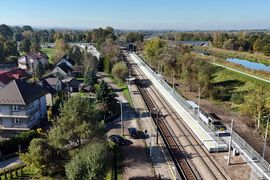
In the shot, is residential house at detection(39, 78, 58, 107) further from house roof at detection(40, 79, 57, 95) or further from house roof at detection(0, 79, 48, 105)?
house roof at detection(0, 79, 48, 105)

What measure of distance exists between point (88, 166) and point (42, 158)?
5.65m

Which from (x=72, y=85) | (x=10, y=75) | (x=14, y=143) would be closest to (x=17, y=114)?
(x=14, y=143)

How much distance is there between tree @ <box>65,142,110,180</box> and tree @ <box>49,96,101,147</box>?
5.08 m

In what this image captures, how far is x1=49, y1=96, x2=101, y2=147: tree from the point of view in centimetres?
2735

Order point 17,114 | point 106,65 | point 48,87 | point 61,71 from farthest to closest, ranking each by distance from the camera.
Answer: point 106,65 → point 61,71 → point 48,87 → point 17,114

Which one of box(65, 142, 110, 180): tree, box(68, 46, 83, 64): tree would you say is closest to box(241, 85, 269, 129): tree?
box(65, 142, 110, 180): tree

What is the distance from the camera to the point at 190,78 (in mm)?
64375

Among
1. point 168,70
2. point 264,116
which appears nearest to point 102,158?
point 264,116

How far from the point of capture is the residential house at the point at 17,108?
3672 centimetres

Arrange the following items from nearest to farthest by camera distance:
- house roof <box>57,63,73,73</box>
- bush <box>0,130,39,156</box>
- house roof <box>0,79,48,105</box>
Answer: bush <box>0,130,39,156</box> → house roof <box>0,79,48,105</box> → house roof <box>57,63,73,73</box>

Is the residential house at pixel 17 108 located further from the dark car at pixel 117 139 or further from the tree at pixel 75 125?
the dark car at pixel 117 139

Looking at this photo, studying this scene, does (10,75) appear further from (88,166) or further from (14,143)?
(88,166)

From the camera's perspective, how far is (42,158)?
81.7 ft

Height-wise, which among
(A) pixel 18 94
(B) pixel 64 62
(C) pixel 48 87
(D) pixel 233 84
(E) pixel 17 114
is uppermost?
(B) pixel 64 62
